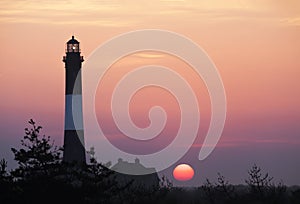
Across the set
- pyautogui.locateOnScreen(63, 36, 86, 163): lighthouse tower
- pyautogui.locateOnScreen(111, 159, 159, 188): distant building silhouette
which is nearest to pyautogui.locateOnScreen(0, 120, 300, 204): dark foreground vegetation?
pyautogui.locateOnScreen(63, 36, 86, 163): lighthouse tower

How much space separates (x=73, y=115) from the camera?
65.8 m

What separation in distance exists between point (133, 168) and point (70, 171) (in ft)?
134

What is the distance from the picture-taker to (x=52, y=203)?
39.0 meters

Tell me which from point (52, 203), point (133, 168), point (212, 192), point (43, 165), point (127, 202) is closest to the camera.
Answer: point (52, 203)

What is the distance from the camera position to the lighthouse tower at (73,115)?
→ 66000 millimetres

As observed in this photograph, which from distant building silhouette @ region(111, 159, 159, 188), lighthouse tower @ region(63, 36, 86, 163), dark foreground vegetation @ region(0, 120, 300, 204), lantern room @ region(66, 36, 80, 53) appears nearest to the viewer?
dark foreground vegetation @ region(0, 120, 300, 204)

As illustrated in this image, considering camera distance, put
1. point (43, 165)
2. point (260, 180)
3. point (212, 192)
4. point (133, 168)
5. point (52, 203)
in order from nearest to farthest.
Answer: point (52, 203)
point (43, 165)
point (260, 180)
point (212, 192)
point (133, 168)

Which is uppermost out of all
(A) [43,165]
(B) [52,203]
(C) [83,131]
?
(C) [83,131]

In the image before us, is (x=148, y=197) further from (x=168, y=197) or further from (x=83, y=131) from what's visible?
(x=83, y=131)

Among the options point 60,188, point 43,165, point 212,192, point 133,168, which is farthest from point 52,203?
point 133,168

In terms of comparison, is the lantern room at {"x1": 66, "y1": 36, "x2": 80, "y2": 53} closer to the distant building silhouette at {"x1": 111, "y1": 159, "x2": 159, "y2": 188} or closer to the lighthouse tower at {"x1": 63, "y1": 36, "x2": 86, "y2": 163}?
the lighthouse tower at {"x1": 63, "y1": 36, "x2": 86, "y2": 163}

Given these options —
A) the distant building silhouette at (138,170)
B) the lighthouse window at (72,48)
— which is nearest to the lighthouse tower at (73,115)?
the lighthouse window at (72,48)

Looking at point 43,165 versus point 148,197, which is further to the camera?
point 148,197

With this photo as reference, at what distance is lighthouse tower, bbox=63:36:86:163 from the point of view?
217 ft
